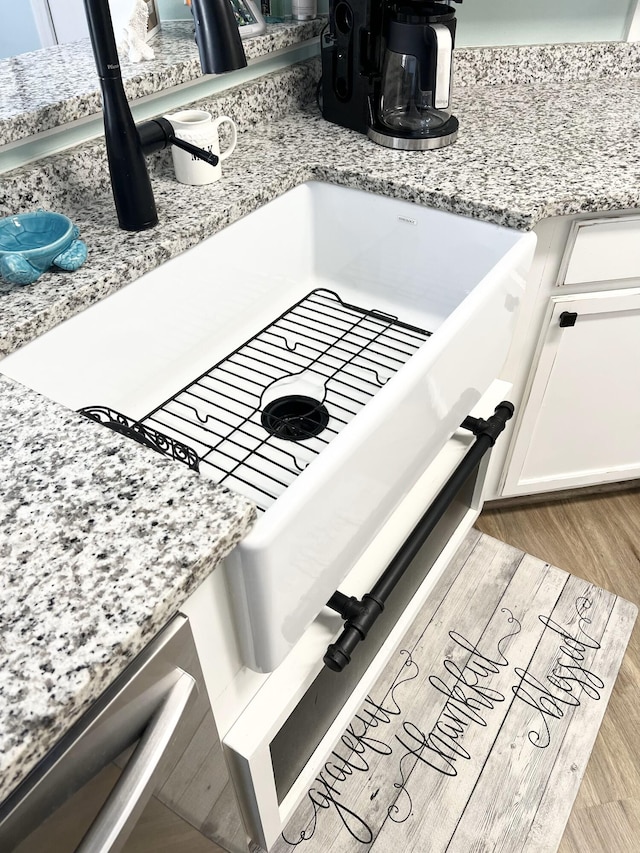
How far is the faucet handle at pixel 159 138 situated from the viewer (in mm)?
897

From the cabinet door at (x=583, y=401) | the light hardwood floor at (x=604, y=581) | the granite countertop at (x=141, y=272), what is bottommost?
the light hardwood floor at (x=604, y=581)

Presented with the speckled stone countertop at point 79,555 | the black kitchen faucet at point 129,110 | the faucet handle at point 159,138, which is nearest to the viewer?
the speckled stone countertop at point 79,555

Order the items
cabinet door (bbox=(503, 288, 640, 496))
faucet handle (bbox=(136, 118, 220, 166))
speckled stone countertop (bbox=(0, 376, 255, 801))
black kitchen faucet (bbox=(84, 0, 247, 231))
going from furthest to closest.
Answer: cabinet door (bbox=(503, 288, 640, 496)) → faucet handle (bbox=(136, 118, 220, 166)) → black kitchen faucet (bbox=(84, 0, 247, 231)) → speckled stone countertop (bbox=(0, 376, 255, 801))

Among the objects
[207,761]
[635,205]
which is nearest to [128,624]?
[207,761]

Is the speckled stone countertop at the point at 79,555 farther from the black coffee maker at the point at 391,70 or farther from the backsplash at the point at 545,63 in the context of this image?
the backsplash at the point at 545,63

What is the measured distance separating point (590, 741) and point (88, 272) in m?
1.20

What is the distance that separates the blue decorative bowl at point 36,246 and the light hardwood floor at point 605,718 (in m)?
0.61

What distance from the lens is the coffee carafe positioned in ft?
3.38

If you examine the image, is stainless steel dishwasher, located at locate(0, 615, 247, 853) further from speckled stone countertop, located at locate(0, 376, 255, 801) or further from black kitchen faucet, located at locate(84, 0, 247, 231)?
black kitchen faucet, located at locate(84, 0, 247, 231)

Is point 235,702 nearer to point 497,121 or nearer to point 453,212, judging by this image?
point 453,212

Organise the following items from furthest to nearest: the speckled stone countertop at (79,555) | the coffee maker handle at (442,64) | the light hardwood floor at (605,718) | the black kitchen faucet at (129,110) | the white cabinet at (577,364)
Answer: the white cabinet at (577,364)
the coffee maker handle at (442,64)
the black kitchen faucet at (129,110)
the light hardwood floor at (605,718)
the speckled stone countertop at (79,555)

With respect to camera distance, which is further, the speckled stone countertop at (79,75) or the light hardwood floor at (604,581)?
the light hardwood floor at (604,581)

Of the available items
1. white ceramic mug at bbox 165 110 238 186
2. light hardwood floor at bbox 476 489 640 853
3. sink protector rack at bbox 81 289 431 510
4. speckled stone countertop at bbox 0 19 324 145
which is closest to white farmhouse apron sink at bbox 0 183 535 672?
sink protector rack at bbox 81 289 431 510

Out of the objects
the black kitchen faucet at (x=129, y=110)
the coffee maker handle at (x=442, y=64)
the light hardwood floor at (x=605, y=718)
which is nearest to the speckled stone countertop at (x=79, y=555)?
the light hardwood floor at (x=605, y=718)
